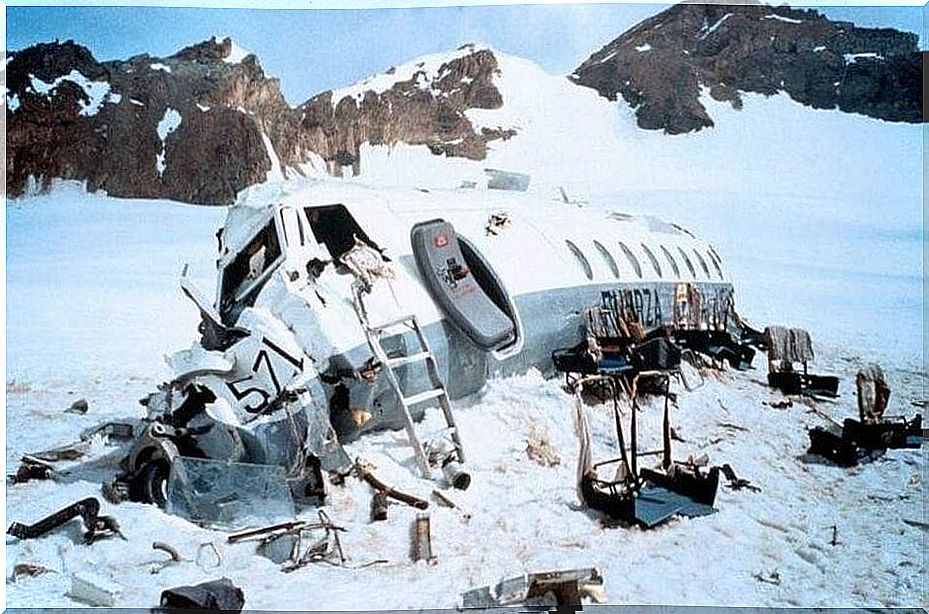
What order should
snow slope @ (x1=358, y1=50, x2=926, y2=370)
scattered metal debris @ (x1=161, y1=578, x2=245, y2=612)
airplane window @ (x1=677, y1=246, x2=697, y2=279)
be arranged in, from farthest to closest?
1. airplane window @ (x1=677, y1=246, x2=697, y2=279)
2. snow slope @ (x1=358, y1=50, x2=926, y2=370)
3. scattered metal debris @ (x1=161, y1=578, x2=245, y2=612)

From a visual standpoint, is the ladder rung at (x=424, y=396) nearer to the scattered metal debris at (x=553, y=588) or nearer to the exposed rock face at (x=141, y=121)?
the scattered metal debris at (x=553, y=588)

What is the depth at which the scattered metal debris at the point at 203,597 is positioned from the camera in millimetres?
3059

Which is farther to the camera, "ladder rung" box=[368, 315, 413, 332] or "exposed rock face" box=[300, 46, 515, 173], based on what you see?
"exposed rock face" box=[300, 46, 515, 173]

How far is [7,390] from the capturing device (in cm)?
330

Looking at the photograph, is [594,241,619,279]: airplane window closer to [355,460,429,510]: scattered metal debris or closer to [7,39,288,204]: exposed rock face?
[355,460,429,510]: scattered metal debris

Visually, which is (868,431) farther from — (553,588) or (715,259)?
(553,588)

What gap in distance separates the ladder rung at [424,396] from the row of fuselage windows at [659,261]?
65 centimetres

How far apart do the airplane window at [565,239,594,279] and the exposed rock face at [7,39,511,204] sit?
0.53 meters

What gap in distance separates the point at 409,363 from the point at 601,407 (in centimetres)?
64

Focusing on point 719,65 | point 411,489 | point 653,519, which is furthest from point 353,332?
point 719,65

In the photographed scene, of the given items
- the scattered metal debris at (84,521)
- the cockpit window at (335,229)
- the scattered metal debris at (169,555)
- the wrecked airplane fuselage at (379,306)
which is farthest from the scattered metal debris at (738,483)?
the scattered metal debris at (84,521)

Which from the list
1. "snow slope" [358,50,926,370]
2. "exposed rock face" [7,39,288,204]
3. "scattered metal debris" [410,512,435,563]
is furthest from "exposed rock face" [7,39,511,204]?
"scattered metal debris" [410,512,435,563]

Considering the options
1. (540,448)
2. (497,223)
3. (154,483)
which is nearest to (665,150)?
(497,223)

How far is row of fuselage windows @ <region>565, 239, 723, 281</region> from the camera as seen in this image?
11.1ft
